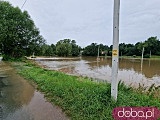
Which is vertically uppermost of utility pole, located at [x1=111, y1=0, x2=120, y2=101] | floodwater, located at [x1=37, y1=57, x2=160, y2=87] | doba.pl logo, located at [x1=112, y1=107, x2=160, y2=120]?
utility pole, located at [x1=111, y1=0, x2=120, y2=101]

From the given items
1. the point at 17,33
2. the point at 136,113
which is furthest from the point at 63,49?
the point at 136,113

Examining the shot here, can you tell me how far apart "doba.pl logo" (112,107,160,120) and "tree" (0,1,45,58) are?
90.5 feet

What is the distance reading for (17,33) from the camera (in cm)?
3228

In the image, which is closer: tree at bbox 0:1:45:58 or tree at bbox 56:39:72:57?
tree at bbox 0:1:45:58

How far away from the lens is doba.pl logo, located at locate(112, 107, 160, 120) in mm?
4375

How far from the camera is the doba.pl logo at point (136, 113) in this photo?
4375 millimetres

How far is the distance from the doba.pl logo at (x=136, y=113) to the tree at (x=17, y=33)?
27.6 meters

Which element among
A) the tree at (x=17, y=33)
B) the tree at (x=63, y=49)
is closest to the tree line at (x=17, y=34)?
the tree at (x=17, y=33)

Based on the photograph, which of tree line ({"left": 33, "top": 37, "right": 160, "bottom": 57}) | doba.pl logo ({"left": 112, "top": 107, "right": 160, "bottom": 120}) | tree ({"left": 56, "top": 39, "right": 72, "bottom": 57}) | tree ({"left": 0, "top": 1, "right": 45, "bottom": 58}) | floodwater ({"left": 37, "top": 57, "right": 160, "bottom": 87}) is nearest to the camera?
doba.pl logo ({"left": 112, "top": 107, "right": 160, "bottom": 120})

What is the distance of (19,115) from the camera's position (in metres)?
4.94

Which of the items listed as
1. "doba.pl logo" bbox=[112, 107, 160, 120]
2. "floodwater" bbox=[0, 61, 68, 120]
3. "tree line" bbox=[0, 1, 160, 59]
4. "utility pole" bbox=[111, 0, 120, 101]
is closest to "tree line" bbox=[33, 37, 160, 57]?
"tree line" bbox=[0, 1, 160, 59]

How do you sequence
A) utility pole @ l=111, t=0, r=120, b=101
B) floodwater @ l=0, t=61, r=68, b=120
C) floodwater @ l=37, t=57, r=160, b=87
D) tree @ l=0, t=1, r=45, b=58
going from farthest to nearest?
1. tree @ l=0, t=1, r=45, b=58
2. floodwater @ l=37, t=57, r=160, b=87
3. utility pole @ l=111, t=0, r=120, b=101
4. floodwater @ l=0, t=61, r=68, b=120

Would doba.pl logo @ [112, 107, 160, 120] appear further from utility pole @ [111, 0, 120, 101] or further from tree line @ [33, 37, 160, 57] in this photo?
tree line @ [33, 37, 160, 57]

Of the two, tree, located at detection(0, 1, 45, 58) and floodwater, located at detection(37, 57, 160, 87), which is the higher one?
tree, located at detection(0, 1, 45, 58)
